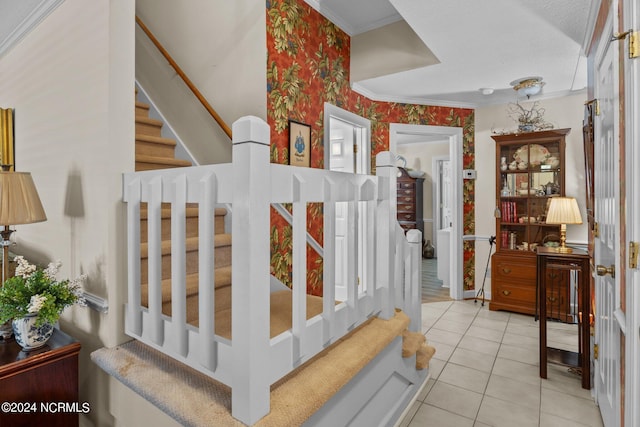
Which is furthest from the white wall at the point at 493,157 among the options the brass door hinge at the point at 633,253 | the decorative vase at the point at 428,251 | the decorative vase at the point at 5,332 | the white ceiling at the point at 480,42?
the decorative vase at the point at 5,332

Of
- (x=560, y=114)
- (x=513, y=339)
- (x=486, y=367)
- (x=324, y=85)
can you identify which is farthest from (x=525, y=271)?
(x=324, y=85)

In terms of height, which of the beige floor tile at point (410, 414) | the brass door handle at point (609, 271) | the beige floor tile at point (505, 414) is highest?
the brass door handle at point (609, 271)

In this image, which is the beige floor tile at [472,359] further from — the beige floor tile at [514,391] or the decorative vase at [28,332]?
the decorative vase at [28,332]

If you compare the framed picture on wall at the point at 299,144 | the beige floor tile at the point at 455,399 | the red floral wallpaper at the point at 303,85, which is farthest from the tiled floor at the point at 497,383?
the framed picture on wall at the point at 299,144

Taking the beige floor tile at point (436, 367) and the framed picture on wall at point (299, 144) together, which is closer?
the beige floor tile at point (436, 367)

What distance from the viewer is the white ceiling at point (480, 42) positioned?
2242mm

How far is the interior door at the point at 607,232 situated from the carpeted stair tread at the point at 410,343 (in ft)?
2.96

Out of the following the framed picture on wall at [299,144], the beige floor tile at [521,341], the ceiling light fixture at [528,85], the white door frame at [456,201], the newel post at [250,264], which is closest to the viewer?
the newel post at [250,264]

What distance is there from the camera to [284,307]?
183 cm

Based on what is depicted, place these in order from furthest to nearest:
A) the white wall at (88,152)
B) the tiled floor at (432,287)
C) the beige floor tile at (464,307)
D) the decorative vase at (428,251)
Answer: the decorative vase at (428,251) → the tiled floor at (432,287) → the beige floor tile at (464,307) → the white wall at (88,152)

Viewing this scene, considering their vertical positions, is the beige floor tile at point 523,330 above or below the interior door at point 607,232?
below

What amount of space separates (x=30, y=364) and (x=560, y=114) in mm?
4878

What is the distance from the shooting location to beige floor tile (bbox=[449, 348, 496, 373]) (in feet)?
8.61

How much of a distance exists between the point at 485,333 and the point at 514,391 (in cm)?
102
